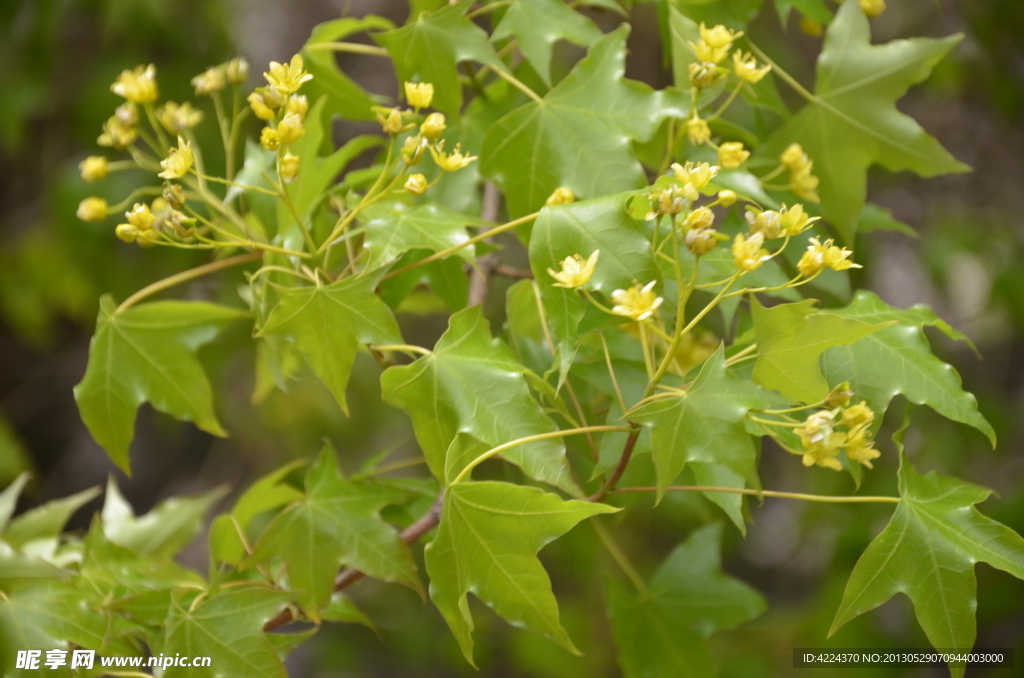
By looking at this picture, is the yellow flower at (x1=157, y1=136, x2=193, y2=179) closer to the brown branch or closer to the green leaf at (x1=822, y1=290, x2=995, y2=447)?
the brown branch

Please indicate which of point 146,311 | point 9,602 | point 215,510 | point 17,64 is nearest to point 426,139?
point 146,311

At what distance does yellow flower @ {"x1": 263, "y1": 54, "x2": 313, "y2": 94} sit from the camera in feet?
1.52

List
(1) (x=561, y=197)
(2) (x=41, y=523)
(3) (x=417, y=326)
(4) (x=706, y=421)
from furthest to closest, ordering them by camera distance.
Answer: (3) (x=417, y=326) → (2) (x=41, y=523) → (1) (x=561, y=197) → (4) (x=706, y=421)

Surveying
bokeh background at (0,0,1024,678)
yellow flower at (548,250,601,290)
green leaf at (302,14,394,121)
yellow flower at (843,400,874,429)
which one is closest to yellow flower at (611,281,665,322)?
yellow flower at (548,250,601,290)

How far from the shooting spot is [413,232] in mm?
494

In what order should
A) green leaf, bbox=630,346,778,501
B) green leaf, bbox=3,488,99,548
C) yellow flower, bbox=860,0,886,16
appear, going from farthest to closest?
green leaf, bbox=3,488,99,548
yellow flower, bbox=860,0,886,16
green leaf, bbox=630,346,778,501

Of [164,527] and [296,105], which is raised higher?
[296,105]

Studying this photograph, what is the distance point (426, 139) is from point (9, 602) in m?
0.43

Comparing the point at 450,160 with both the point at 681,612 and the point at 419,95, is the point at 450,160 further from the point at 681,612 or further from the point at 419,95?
the point at 681,612

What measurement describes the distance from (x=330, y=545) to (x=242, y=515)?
151mm

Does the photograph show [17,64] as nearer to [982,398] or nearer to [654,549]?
[654,549]

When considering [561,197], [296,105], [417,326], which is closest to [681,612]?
[561,197]

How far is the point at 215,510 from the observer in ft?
6.37

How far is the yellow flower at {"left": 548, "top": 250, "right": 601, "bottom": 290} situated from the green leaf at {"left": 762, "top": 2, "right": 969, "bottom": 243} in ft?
0.84
